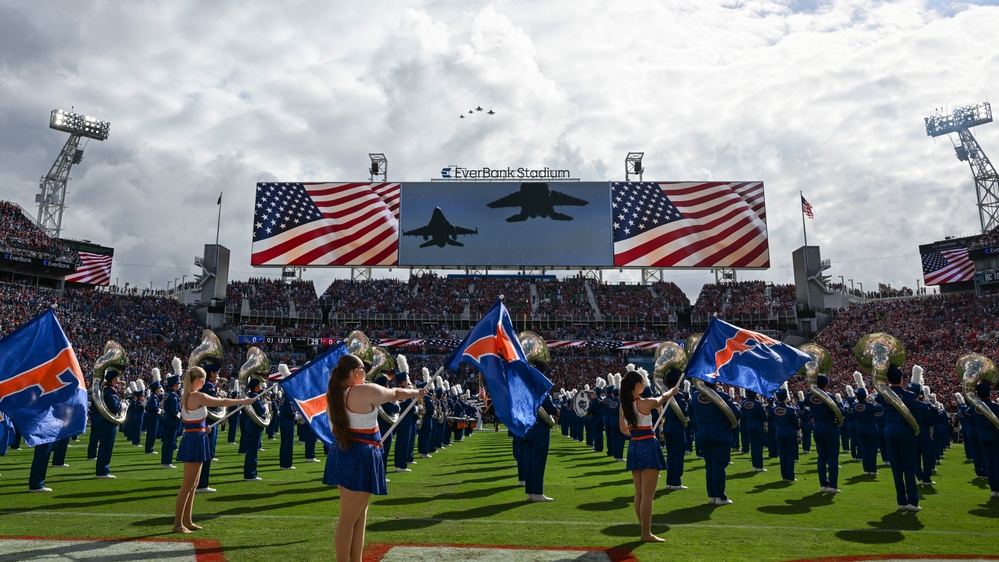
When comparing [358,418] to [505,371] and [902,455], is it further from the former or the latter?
[902,455]

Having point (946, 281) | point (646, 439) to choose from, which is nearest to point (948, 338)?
point (946, 281)

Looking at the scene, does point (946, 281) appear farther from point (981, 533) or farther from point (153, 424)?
point (153, 424)

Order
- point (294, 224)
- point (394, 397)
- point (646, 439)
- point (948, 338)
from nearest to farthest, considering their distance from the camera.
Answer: point (394, 397) → point (646, 439) → point (948, 338) → point (294, 224)

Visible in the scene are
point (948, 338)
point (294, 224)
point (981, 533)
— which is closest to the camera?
point (981, 533)

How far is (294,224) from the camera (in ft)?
147

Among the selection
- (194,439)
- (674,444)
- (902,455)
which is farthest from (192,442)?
(902,455)

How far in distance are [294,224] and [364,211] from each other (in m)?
4.67

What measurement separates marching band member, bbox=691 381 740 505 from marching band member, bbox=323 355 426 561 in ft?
18.2

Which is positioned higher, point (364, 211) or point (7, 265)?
point (364, 211)

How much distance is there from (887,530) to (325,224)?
40868mm

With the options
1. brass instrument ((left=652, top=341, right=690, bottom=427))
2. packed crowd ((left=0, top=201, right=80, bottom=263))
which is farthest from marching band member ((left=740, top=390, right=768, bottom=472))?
packed crowd ((left=0, top=201, right=80, bottom=263))

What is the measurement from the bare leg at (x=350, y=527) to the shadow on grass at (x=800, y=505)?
5.86 meters

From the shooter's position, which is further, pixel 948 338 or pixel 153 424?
pixel 948 338

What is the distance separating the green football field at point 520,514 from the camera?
657 centimetres
